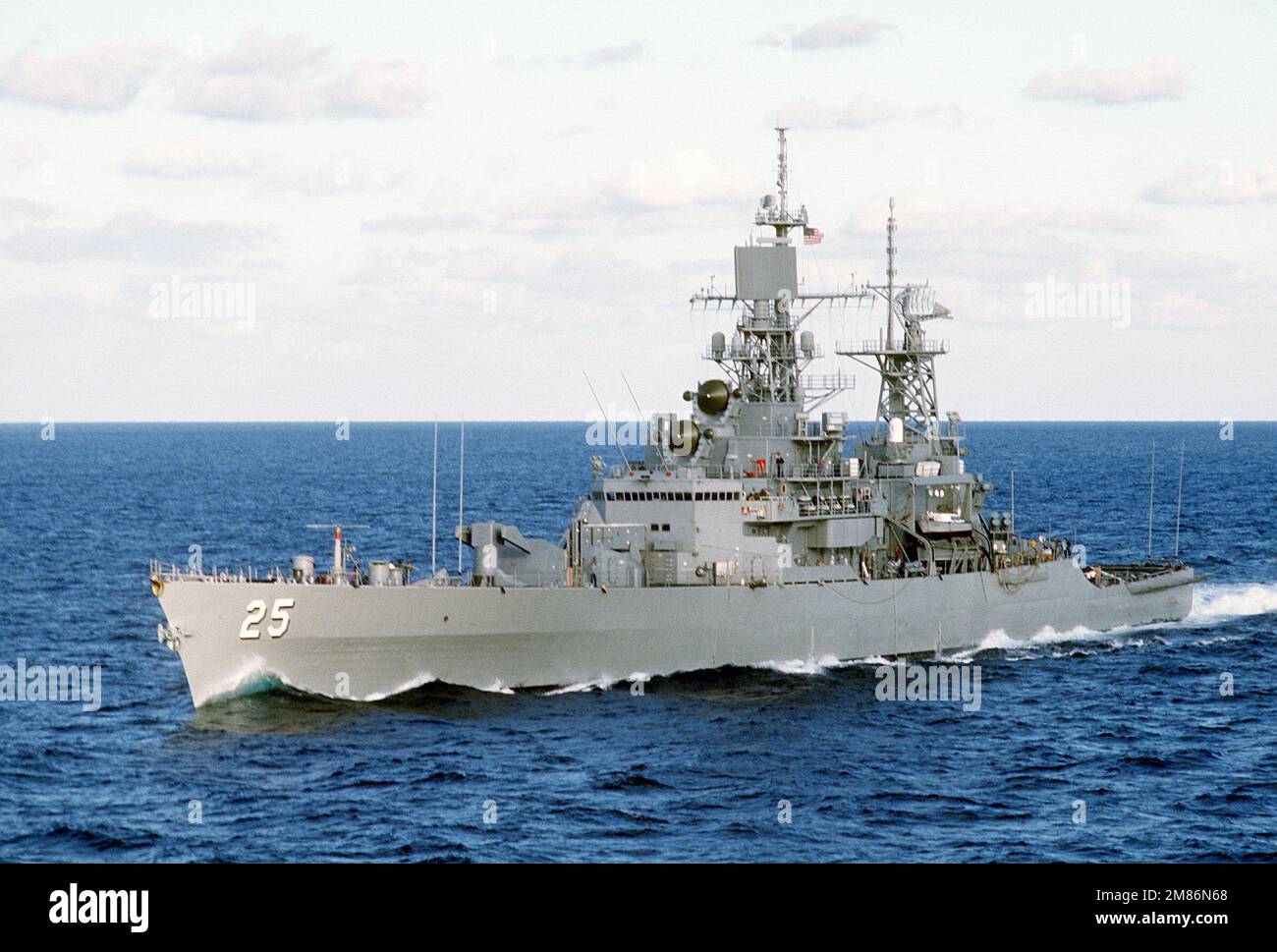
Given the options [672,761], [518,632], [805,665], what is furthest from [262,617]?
[805,665]

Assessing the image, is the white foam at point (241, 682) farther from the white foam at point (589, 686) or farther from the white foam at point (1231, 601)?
the white foam at point (1231, 601)

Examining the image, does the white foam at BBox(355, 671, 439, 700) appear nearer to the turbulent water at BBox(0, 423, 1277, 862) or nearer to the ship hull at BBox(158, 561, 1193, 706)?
the ship hull at BBox(158, 561, 1193, 706)

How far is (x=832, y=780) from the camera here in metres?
31.6

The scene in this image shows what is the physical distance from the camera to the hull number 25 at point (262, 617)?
3478 centimetres

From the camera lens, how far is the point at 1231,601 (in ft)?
185

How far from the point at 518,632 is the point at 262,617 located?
18.5ft

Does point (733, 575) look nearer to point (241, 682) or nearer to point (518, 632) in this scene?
point (518, 632)

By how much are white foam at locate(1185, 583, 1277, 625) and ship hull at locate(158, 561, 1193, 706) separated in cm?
1457

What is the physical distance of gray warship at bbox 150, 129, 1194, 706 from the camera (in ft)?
116

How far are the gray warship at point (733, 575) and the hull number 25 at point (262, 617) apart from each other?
0.04 meters

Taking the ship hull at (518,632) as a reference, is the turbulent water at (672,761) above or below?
below

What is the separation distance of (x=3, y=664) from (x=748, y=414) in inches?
800

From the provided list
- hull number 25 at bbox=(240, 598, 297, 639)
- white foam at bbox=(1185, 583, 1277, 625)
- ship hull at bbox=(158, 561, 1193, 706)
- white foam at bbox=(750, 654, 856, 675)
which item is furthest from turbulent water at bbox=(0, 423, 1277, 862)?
hull number 25 at bbox=(240, 598, 297, 639)

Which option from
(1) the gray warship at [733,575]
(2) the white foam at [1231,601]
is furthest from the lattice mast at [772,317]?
(2) the white foam at [1231,601]
